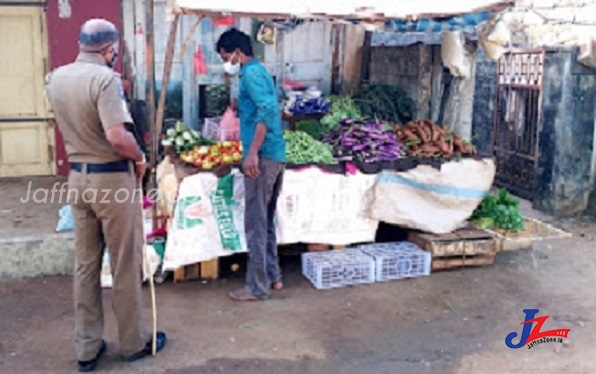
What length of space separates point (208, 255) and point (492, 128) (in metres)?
5.84

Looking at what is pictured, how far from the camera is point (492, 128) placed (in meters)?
10.1

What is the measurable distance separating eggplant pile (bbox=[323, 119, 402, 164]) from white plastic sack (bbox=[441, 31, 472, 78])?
42.9 inches

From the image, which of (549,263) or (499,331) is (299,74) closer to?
(549,263)

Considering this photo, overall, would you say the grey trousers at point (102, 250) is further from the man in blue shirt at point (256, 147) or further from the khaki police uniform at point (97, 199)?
the man in blue shirt at point (256, 147)

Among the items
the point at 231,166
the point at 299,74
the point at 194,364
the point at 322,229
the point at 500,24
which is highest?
the point at 500,24

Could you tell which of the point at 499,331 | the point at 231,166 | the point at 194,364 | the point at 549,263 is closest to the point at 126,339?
the point at 194,364

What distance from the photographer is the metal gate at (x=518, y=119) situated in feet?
29.9

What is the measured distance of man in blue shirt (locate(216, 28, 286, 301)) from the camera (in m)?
5.31

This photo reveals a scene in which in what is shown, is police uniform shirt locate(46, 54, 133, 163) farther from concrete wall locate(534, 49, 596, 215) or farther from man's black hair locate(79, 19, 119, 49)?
concrete wall locate(534, 49, 596, 215)

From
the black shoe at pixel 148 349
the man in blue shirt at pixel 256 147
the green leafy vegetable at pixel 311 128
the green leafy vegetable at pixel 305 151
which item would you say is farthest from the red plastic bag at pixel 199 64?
the black shoe at pixel 148 349

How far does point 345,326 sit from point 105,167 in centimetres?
230

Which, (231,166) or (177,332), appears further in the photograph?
(231,166)

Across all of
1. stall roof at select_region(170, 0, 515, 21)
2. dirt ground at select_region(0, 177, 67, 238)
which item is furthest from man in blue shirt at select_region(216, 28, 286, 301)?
dirt ground at select_region(0, 177, 67, 238)

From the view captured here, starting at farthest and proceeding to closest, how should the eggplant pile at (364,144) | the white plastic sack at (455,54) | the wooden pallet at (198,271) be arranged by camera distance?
1. the white plastic sack at (455,54)
2. the eggplant pile at (364,144)
3. the wooden pallet at (198,271)
